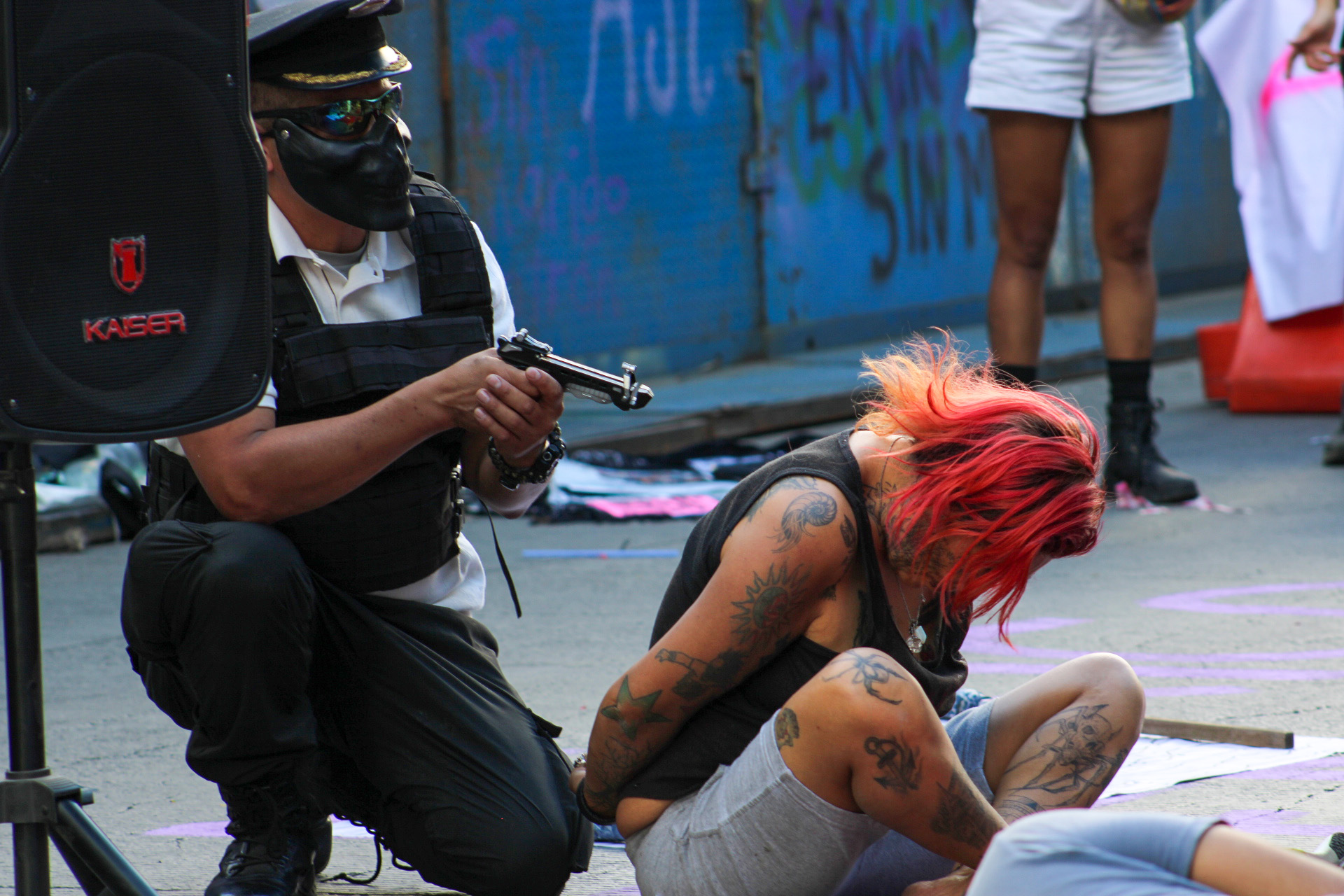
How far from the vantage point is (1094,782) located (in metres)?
2.37

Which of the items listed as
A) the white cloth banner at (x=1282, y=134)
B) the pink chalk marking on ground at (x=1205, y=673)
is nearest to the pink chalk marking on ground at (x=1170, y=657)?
the pink chalk marking on ground at (x=1205, y=673)

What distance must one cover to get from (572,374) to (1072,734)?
0.84 m

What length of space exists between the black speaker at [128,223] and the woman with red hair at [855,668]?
25.3 inches

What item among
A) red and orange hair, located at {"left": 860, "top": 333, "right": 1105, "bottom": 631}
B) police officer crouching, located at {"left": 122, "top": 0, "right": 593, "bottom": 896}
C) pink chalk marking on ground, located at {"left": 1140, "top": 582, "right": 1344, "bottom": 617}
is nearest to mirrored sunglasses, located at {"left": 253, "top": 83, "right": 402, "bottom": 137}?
police officer crouching, located at {"left": 122, "top": 0, "right": 593, "bottom": 896}

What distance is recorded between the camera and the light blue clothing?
59.1 inches

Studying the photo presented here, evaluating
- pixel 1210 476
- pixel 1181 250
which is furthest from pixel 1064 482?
pixel 1181 250

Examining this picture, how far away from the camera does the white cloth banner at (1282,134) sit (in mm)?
7203

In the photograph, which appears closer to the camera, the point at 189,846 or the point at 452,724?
the point at 452,724

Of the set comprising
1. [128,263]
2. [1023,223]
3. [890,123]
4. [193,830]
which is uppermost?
[128,263]

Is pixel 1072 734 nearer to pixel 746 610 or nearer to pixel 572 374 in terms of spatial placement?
pixel 746 610

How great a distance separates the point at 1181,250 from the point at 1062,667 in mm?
10173

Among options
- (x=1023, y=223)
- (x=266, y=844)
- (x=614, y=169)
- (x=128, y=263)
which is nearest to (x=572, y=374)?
(x=128, y=263)

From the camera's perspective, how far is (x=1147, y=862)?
152 cm

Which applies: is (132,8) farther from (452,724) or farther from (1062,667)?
(1062,667)
